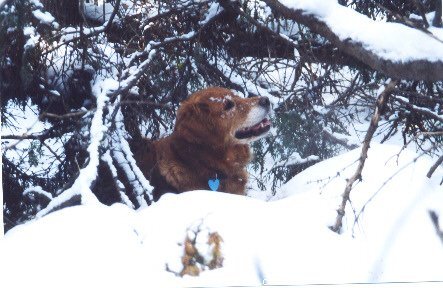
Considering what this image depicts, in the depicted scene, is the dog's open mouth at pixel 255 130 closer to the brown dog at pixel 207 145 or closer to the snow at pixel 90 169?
the brown dog at pixel 207 145

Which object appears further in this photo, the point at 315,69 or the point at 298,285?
the point at 315,69

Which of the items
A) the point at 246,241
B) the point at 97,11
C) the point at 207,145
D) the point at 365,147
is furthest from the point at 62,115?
the point at 365,147

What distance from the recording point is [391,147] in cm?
277

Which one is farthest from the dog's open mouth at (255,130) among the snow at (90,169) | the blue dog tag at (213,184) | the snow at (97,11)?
the snow at (97,11)

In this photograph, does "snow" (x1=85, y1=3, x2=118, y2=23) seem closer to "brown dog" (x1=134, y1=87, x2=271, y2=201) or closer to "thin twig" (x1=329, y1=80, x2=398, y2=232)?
"brown dog" (x1=134, y1=87, x2=271, y2=201)

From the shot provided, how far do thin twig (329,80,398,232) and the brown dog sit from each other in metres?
0.51

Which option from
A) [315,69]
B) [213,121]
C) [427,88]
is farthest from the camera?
[213,121]

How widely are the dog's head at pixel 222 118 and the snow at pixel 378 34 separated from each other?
54 centimetres

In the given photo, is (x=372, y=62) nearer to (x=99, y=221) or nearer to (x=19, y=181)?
(x=99, y=221)

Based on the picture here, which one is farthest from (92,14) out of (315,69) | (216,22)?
(315,69)

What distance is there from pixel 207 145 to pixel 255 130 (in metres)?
0.24

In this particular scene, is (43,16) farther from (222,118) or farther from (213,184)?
(213,184)

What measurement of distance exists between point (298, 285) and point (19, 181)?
1.16 metres

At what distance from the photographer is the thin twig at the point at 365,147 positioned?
2.51 meters
